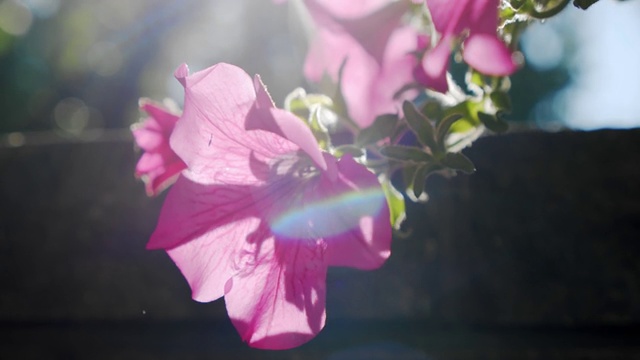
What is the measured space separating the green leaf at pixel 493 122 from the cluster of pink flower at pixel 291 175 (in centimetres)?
5

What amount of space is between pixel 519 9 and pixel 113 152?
0.88 m

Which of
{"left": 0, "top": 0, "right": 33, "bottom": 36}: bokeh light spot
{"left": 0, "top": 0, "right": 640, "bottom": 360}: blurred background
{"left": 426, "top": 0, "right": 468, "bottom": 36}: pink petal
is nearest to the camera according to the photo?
{"left": 426, "top": 0, "right": 468, "bottom": 36}: pink petal

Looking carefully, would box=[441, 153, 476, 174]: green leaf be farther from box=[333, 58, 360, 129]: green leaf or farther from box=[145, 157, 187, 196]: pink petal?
box=[145, 157, 187, 196]: pink petal

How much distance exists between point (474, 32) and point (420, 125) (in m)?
0.08

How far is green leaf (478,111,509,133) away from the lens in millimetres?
458

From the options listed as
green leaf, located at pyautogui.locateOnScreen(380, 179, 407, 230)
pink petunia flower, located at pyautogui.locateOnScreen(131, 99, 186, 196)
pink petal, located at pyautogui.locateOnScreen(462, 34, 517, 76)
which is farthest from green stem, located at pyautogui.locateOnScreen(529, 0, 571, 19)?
pink petunia flower, located at pyautogui.locateOnScreen(131, 99, 186, 196)

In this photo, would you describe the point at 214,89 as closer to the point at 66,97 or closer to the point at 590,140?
the point at 590,140

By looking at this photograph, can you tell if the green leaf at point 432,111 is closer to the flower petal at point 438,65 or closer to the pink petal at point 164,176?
the flower petal at point 438,65

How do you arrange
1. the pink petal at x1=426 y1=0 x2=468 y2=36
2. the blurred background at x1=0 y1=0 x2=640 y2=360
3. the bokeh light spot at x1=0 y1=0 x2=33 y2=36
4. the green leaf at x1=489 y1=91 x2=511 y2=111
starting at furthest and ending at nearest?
the bokeh light spot at x1=0 y1=0 x2=33 y2=36 < the blurred background at x1=0 y1=0 x2=640 y2=360 < the green leaf at x1=489 y1=91 x2=511 y2=111 < the pink petal at x1=426 y1=0 x2=468 y2=36

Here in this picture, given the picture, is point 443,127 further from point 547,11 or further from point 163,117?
point 163,117

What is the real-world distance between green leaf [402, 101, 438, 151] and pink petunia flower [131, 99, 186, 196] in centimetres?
17

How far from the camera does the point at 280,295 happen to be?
391 millimetres

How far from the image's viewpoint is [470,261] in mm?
946

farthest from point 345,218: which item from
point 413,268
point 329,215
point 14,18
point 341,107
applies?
point 14,18
